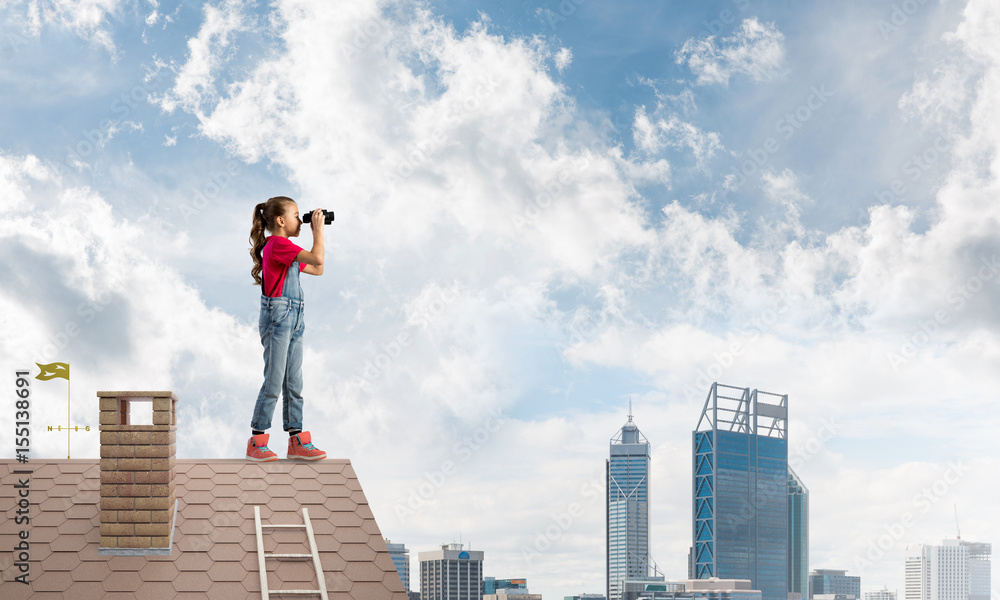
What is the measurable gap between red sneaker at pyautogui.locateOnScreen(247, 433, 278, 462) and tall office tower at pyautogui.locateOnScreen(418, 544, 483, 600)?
561 feet

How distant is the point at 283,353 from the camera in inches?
497

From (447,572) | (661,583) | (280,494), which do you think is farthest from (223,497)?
(661,583)

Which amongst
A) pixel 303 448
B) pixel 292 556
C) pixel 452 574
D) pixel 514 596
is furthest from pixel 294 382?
pixel 452 574

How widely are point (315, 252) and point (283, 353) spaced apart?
1.52 metres

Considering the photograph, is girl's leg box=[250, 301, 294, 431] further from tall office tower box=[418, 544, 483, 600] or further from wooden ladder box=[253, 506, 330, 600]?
tall office tower box=[418, 544, 483, 600]

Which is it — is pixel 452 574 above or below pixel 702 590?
above

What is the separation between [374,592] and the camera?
10.3 meters

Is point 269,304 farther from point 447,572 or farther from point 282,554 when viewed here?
point 447,572

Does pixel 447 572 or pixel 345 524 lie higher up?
pixel 345 524

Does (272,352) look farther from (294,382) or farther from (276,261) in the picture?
(276,261)

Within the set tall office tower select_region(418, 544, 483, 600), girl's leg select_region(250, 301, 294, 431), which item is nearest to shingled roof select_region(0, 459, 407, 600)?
girl's leg select_region(250, 301, 294, 431)

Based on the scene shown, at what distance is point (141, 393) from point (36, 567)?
Result: 2.33m

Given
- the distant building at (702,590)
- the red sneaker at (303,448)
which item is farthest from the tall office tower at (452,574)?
the red sneaker at (303,448)

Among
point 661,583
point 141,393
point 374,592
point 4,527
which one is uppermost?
point 141,393
